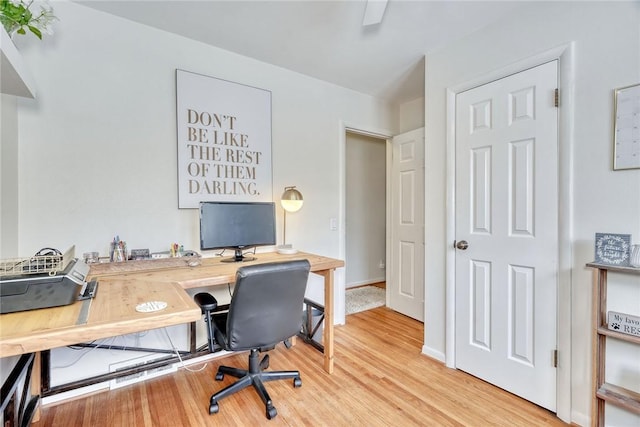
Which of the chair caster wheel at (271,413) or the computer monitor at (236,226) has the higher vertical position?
the computer monitor at (236,226)

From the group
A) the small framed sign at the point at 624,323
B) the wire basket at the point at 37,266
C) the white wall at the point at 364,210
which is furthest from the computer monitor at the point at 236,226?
the white wall at the point at 364,210

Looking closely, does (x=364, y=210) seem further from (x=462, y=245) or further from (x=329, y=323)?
(x=329, y=323)

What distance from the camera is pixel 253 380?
6.07 ft

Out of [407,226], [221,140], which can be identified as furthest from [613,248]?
[221,140]

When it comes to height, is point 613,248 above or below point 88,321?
above

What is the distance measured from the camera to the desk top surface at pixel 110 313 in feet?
3.02

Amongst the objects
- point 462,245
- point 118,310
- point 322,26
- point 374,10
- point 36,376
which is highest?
point 322,26

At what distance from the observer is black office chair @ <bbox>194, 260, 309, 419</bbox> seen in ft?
5.13

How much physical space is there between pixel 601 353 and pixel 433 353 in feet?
3.62

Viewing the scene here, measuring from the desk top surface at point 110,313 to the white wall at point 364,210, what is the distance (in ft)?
9.48

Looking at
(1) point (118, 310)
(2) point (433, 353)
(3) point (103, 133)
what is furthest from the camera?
(2) point (433, 353)

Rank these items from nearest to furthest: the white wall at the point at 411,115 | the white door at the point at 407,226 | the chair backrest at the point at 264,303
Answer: the chair backrest at the point at 264,303, the white door at the point at 407,226, the white wall at the point at 411,115

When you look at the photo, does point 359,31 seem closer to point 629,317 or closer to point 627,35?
point 627,35

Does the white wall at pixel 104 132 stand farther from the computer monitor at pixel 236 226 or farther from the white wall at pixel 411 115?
the white wall at pixel 411 115
